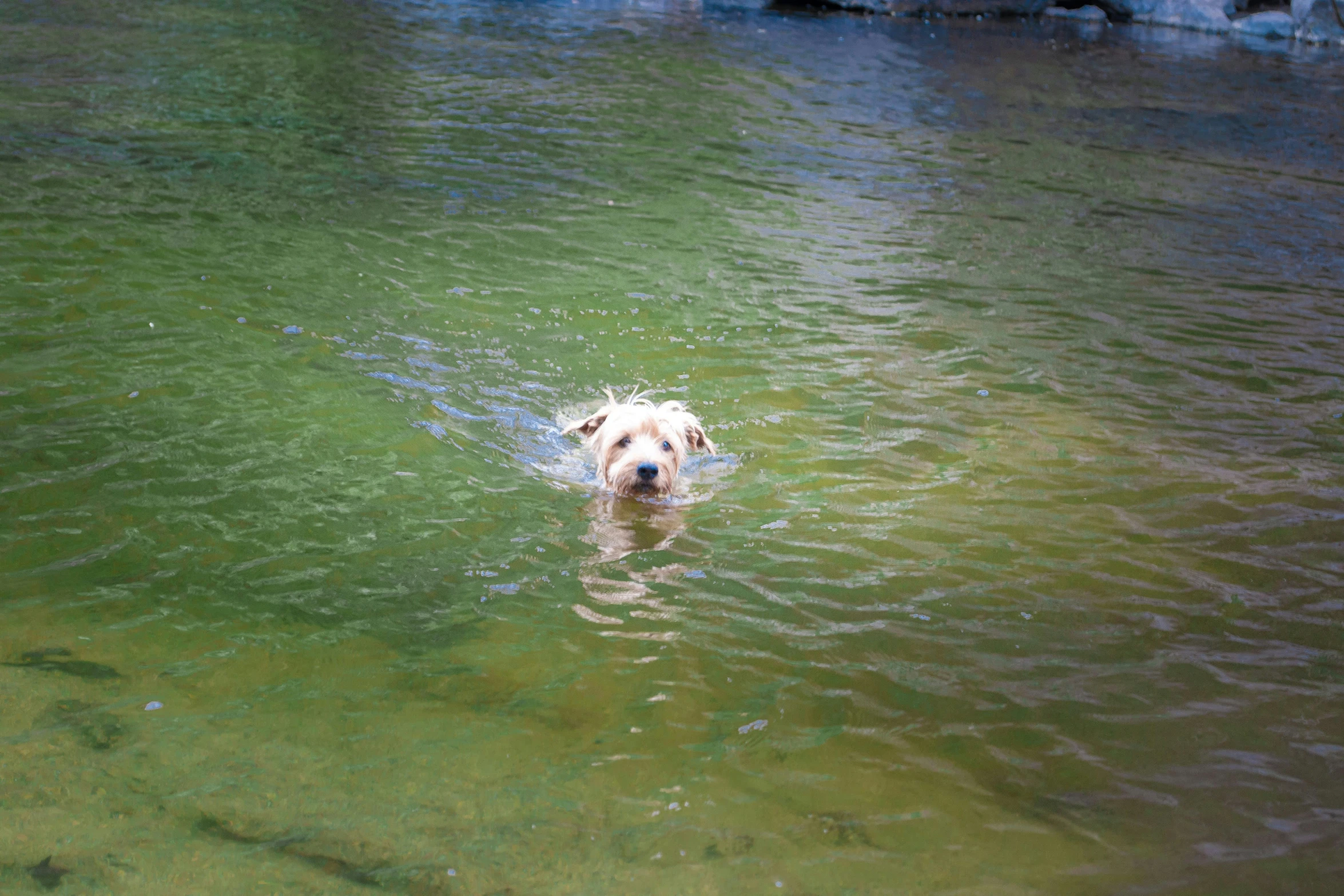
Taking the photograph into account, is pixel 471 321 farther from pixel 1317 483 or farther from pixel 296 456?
pixel 1317 483

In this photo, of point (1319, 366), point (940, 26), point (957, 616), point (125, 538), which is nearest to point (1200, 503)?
point (957, 616)

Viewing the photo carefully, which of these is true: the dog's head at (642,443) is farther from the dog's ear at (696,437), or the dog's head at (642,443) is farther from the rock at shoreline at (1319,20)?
the rock at shoreline at (1319,20)

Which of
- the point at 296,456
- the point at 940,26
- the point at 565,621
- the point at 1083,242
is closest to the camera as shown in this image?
the point at 565,621

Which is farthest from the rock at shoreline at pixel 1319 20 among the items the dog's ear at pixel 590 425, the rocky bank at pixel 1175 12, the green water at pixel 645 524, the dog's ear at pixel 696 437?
the dog's ear at pixel 590 425

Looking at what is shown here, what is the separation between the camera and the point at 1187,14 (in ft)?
130

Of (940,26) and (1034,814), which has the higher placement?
(940,26)

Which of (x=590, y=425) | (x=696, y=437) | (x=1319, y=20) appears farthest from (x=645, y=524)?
(x=1319, y=20)

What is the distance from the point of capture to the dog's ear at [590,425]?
8336mm

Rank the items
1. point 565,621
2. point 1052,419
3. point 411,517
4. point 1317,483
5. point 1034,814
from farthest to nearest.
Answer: point 1052,419 < point 1317,483 < point 411,517 < point 565,621 < point 1034,814

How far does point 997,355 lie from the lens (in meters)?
10.4

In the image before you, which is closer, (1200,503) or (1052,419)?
(1200,503)

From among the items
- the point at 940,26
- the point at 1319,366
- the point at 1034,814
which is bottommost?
the point at 1034,814

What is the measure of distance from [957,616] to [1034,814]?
1.63 metres

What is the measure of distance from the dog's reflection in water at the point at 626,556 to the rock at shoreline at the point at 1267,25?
124ft
